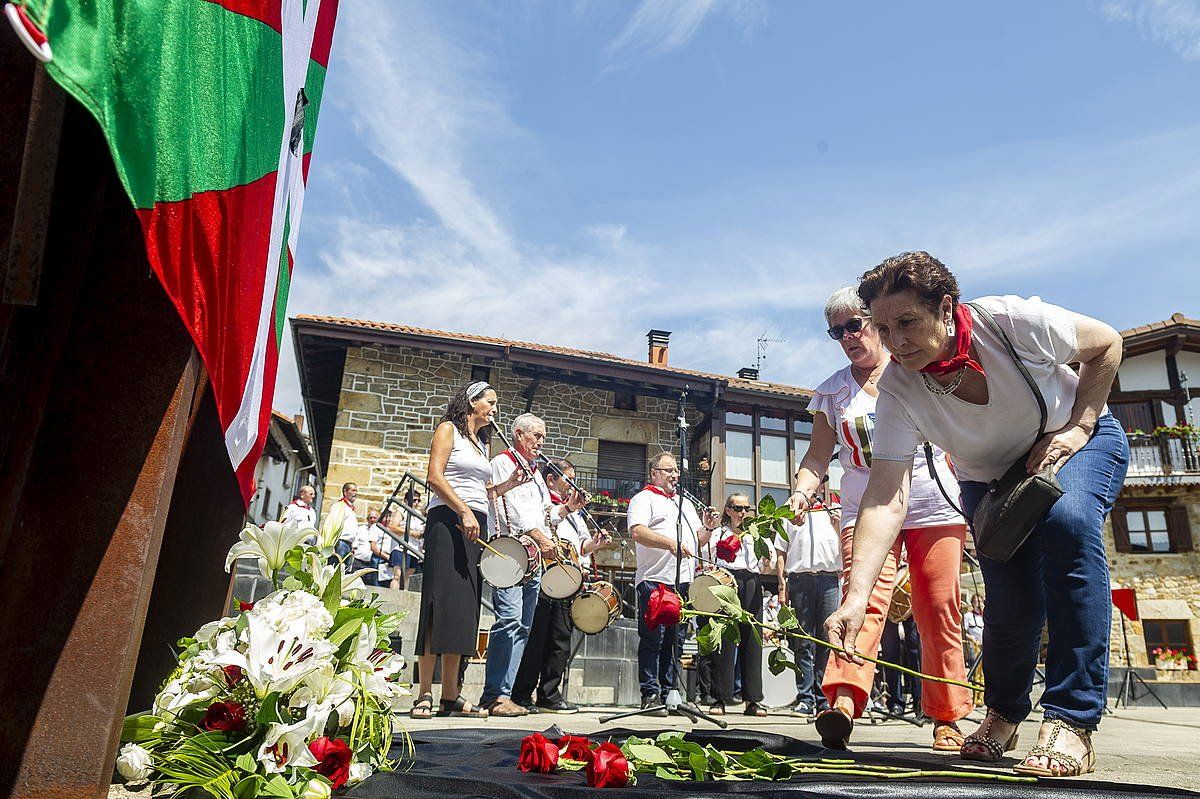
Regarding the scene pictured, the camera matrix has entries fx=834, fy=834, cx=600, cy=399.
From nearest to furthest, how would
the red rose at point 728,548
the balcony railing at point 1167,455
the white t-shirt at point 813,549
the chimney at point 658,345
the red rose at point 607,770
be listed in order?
the red rose at point 607,770
the white t-shirt at point 813,549
the red rose at point 728,548
the chimney at point 658,345
the balcony railing at point 1167,455

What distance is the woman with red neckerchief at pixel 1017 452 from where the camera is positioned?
245 cm

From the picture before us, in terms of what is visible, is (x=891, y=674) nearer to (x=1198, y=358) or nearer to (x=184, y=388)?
(x=184, y=388)

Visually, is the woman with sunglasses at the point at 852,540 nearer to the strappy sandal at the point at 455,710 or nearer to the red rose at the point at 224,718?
the red rose at the point at 224,718

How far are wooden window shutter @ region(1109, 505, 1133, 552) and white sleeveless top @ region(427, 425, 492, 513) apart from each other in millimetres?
25256

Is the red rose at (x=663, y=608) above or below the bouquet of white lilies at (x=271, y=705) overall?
above

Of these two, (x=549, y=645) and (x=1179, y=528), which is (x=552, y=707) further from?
(x=1179, y=528)

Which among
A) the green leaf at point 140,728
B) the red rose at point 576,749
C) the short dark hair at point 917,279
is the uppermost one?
the short dark hair at point 917,279

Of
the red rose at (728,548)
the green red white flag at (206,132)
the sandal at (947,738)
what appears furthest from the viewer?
the red rose at (728,548)

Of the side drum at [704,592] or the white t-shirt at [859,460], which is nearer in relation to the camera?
the white t-shirt at [859,460]

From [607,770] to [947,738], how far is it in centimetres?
199

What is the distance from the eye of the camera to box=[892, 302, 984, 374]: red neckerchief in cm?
260

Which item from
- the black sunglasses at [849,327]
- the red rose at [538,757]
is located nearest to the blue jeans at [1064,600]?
the black sunglasses at [849,327]

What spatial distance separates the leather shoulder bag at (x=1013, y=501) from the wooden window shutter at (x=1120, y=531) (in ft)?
84.9

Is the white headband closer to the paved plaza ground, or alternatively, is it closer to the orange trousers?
the paved plaza ground
